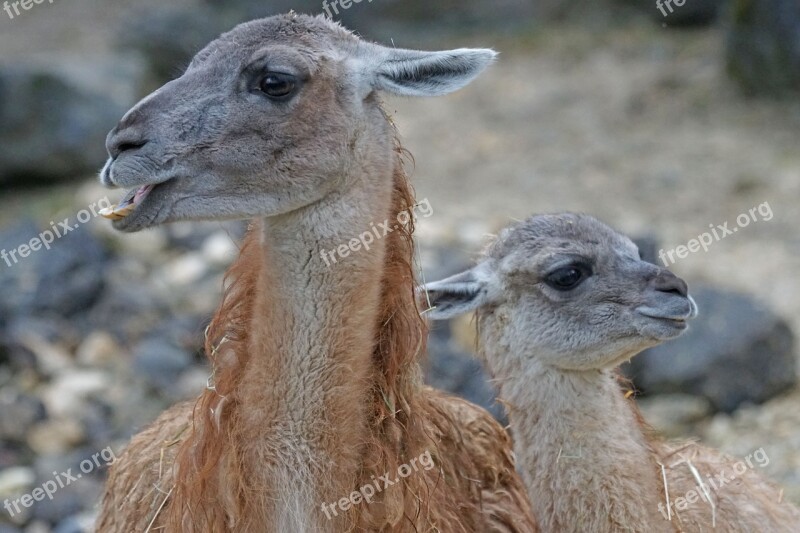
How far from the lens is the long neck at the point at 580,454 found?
16.5 ft

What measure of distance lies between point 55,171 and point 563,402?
9906 millimetres

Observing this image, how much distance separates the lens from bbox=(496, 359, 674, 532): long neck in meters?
5.03

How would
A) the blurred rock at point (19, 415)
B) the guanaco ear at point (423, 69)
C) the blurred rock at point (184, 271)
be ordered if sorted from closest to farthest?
the guanaco ear at point (423, 69) < the blurred rock at point (19, 415) < the blurred rock at point (184, 271)

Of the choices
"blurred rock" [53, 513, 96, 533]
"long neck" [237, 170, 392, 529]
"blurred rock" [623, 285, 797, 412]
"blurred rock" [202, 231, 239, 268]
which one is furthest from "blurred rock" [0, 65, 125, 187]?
"long neck" [237, 170, 392, 529]

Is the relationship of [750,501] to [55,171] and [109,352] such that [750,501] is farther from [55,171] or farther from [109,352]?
[55,171]

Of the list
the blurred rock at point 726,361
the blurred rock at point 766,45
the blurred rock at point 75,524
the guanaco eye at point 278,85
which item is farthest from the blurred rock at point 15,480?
the blurred rock at point 766,45

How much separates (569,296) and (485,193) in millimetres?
7319

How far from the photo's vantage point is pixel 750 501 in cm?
567

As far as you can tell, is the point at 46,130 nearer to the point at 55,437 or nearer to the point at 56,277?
the point at 56,277

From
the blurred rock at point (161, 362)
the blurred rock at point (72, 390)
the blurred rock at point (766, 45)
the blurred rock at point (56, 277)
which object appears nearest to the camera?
the blurred rock at point (72, 390)

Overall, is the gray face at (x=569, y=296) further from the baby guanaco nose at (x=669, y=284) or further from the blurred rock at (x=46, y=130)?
the blurred rock at (x=46, y=130)

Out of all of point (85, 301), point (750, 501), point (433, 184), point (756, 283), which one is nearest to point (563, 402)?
point (750, 501)

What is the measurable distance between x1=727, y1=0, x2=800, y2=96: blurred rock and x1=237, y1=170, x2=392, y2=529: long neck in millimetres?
10223

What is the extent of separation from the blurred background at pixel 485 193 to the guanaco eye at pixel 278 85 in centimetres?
111
